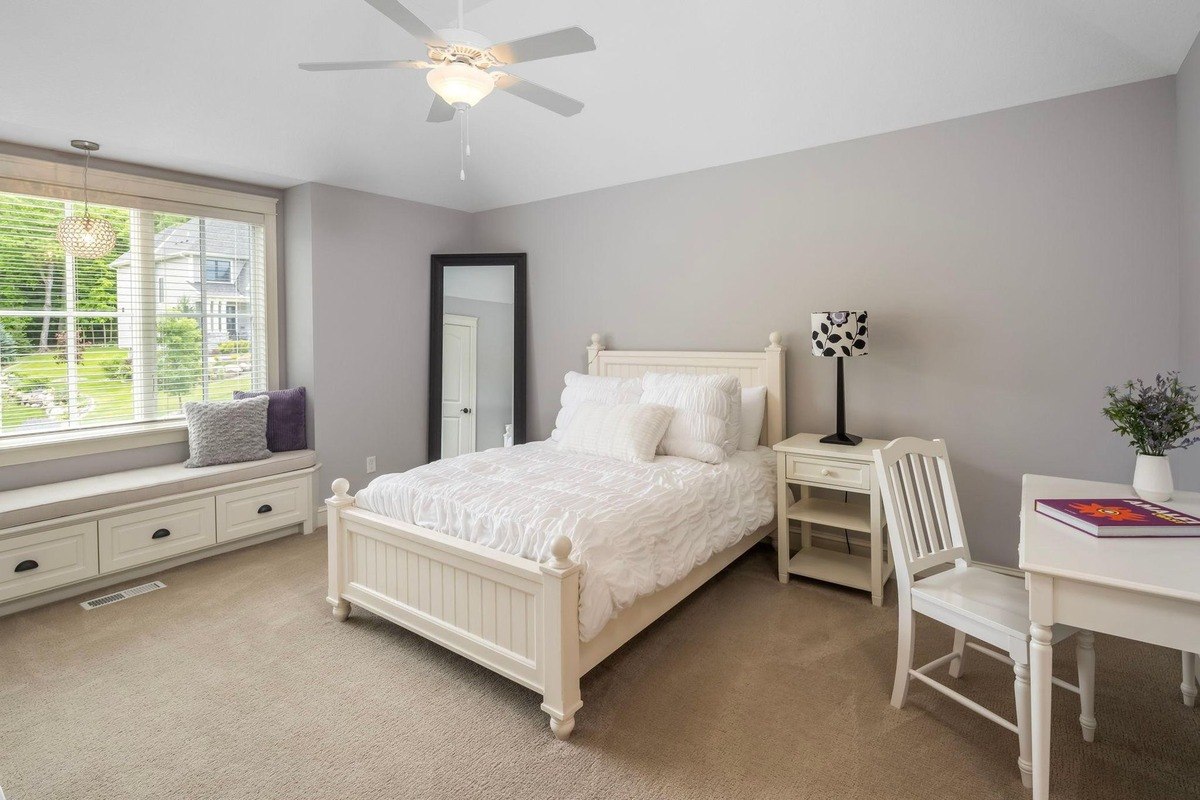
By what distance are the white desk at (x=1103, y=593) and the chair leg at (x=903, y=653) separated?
542 mm

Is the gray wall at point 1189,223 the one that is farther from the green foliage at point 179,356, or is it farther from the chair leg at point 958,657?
the green foliage at point 179,356

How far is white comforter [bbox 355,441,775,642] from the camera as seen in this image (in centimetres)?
214

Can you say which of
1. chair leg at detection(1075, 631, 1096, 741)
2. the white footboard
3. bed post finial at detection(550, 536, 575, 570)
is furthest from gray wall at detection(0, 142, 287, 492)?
chair leg at detection(1075, 631, 1096, 741)

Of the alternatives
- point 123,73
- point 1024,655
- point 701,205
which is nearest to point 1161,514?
point 1024,655

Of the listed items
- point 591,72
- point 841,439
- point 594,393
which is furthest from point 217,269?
point 841,439

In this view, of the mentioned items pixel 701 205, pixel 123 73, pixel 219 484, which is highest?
pixel 123 73

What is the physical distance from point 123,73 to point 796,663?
411 cm

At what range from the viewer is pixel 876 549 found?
2.91 meters

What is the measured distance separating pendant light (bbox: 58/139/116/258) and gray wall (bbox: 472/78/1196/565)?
326 cm

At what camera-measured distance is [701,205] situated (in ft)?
12.9

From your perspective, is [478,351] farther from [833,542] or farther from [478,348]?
[833,542]

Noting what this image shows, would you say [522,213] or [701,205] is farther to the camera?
[522,213]

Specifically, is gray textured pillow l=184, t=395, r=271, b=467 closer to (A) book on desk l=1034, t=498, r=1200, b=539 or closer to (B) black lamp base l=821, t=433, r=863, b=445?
(B) black lamp base l=821, t=433, r=863, b=445

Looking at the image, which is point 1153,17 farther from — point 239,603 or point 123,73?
point 239,603
